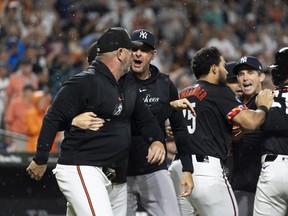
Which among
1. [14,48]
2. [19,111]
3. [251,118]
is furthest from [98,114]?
[14,48]

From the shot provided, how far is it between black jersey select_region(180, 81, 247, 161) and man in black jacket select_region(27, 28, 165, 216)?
30.0 inches

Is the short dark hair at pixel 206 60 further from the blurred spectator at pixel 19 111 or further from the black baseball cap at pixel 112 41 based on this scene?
the blurred spectator at pixel 19 111

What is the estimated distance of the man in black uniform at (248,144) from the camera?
24.5ft

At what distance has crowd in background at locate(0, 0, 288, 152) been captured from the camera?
481 inches

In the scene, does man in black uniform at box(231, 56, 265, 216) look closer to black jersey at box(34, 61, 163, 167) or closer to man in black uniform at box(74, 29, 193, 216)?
man in black uniform at box(74, 29, 193, 216)

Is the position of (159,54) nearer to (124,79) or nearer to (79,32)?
(79,32)

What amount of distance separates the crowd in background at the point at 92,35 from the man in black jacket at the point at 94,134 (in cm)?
484

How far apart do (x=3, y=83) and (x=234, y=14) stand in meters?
6.45

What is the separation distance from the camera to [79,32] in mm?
14867

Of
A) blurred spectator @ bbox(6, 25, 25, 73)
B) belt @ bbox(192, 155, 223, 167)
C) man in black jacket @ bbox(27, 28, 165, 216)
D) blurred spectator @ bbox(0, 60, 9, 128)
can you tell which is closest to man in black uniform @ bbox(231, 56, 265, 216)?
belt @ bbox(192, 155, 223, 167)

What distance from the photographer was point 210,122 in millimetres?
6828

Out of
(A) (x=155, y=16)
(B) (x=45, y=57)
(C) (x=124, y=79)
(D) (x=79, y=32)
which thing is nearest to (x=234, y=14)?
(A) (x=155, y=16)

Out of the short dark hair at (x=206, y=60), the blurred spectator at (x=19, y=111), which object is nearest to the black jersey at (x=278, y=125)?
the short dark hair at (x=206, y=60)

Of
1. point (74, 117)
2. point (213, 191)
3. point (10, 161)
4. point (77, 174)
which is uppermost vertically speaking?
point (74, 117)
